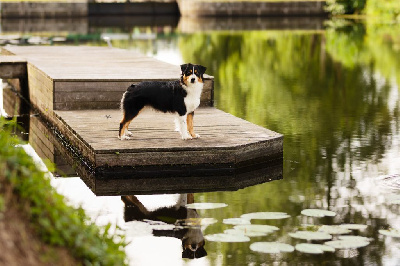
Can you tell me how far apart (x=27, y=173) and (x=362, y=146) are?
6.16 metres

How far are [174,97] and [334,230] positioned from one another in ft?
7.67

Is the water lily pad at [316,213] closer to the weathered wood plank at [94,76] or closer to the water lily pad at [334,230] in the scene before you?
the water lily pad at [334,230]

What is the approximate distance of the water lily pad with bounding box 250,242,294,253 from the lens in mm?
5926

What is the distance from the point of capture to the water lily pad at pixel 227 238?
6160mm

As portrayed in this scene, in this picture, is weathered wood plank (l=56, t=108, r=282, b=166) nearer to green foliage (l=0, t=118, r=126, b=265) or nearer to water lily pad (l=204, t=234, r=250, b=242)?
water lily pad (l=204, t=234, r=250, b=242)

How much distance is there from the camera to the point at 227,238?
622 cm

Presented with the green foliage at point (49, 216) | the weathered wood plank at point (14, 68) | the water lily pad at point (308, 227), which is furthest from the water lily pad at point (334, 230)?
the weathered wood plank at point (14, 68)

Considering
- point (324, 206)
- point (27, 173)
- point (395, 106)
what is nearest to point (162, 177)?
point (324, 206)

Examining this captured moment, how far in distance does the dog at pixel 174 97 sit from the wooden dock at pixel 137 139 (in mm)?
211

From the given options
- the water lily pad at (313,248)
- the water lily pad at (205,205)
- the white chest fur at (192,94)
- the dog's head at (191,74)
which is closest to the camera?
the water lily pad at (313,248)

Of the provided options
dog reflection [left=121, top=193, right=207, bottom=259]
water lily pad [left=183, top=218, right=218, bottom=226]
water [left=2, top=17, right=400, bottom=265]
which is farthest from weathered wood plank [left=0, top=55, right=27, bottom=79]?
water lily pad [left=183, top=218, right=218, bottom=226]

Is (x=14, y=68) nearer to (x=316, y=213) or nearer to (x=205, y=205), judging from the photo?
(x=205, y=205)

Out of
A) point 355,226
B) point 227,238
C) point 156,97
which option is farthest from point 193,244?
point 156,97

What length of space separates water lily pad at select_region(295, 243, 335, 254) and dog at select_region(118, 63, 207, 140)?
241 cm
